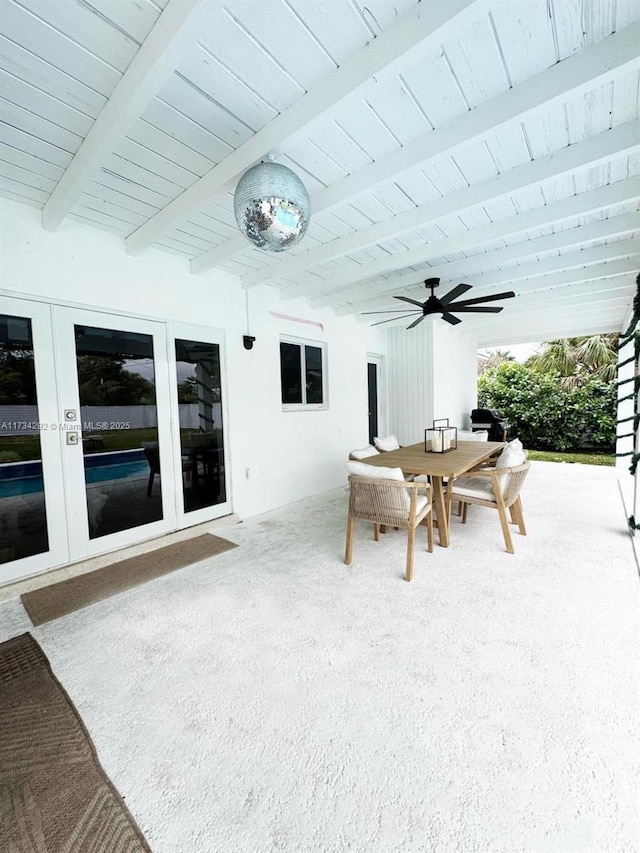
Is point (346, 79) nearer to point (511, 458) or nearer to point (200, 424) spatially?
point (511, 458)

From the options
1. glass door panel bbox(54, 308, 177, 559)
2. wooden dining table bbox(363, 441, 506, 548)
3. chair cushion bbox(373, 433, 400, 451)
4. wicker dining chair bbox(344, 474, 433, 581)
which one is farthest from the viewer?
chair cushion bbox(373, 433, 400, 451)

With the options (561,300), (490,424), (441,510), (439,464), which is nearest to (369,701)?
(441,510)

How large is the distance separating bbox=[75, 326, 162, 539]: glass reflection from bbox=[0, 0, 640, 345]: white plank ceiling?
0.92m

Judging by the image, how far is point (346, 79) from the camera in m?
1.50

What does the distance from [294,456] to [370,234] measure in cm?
281

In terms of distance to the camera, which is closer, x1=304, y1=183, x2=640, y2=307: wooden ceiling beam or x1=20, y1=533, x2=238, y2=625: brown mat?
x1=20, y1=533, x2=238, y2=625: brown mat

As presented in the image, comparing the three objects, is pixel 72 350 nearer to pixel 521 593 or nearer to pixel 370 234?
pixel 370 234

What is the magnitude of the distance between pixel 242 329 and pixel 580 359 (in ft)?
31.3

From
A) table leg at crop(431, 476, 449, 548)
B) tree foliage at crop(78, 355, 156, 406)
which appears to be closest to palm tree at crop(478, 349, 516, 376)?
table leg at crop(431, 476, 449, 548)

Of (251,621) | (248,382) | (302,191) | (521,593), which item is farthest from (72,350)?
(521,593)

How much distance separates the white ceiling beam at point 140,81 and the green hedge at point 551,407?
924 centimetres

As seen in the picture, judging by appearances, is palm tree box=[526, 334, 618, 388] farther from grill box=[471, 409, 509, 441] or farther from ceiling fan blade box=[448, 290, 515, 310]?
ceiling fan blade box=[448, 290, 515, 310]

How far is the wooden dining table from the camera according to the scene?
2.93m

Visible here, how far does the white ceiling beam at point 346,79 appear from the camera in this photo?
1261 millimetres
